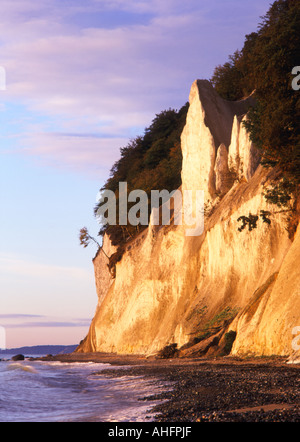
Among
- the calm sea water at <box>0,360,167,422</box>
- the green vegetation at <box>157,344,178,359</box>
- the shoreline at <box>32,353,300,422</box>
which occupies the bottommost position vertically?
the green vegetation at <box>157,344,178,359</box>

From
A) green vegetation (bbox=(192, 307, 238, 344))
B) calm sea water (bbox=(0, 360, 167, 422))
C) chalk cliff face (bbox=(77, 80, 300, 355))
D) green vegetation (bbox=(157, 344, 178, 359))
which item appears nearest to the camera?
calm sea water (bbox=(0, 360, 167, 422))

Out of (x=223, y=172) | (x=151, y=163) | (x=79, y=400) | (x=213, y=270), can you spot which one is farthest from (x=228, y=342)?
(x=151, y=163)

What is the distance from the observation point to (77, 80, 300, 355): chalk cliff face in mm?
22078

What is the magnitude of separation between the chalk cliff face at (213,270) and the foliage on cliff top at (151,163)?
7.85m

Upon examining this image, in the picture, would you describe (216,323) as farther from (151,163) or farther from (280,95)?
(151,163)

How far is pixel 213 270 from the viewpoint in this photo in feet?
105

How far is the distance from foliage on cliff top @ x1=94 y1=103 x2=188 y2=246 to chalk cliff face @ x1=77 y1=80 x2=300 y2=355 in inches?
309

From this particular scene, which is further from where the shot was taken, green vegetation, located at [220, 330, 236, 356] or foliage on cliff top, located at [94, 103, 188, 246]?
foliage on cliff top, located at [94, 103, 188, 246]

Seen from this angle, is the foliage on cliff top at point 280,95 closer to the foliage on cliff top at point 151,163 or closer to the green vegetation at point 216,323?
the green vegetation at point 216,323

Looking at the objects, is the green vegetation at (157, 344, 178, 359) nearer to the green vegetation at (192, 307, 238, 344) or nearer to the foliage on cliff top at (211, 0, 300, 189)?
the green vegetation at (192, 307, 238, 344)

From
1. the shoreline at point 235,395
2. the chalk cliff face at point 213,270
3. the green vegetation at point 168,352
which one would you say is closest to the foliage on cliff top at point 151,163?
the chalk cliff face at point 213,270

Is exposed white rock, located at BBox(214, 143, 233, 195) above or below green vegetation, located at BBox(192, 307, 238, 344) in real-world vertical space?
above

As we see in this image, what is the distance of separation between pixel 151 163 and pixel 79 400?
49.6 meters

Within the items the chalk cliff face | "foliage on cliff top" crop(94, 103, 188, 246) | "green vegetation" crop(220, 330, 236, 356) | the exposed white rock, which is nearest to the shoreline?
the chalk cliff face
